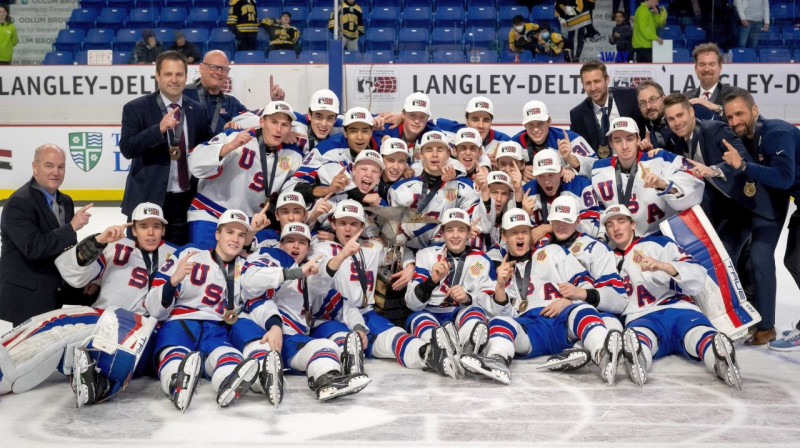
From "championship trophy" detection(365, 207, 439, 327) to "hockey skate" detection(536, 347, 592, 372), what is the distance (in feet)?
3.35

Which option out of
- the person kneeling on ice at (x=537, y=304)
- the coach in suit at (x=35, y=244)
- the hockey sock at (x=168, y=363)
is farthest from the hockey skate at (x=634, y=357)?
the coach in suit at (x=35, y=244)

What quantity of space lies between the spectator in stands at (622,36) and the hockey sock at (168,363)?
6165 mm

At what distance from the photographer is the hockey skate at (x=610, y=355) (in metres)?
4.52

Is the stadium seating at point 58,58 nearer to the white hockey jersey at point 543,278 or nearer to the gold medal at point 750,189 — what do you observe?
the white hockey jersey at point 543,278

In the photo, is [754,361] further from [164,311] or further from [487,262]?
[164,311]

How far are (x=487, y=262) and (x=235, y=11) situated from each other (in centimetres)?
544

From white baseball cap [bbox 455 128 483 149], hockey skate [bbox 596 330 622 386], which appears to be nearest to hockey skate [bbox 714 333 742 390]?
hockey skate [bbox 596 330 622 386]

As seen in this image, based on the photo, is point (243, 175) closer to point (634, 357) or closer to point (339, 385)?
point (339, 385)

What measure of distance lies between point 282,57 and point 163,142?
14.2 ft

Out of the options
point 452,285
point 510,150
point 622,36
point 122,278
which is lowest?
point 452,285

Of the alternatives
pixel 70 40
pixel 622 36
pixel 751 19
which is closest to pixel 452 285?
pixel 622 36

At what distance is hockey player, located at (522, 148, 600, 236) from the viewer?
18.5 ft

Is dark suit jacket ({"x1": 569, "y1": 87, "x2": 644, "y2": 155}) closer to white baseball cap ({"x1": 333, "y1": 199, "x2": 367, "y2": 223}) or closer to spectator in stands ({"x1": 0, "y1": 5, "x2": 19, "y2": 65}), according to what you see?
white baseball cap ({"x1": 333, "y1": 199, "x2": 367, "y2": 223})

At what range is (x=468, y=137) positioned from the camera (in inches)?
230
